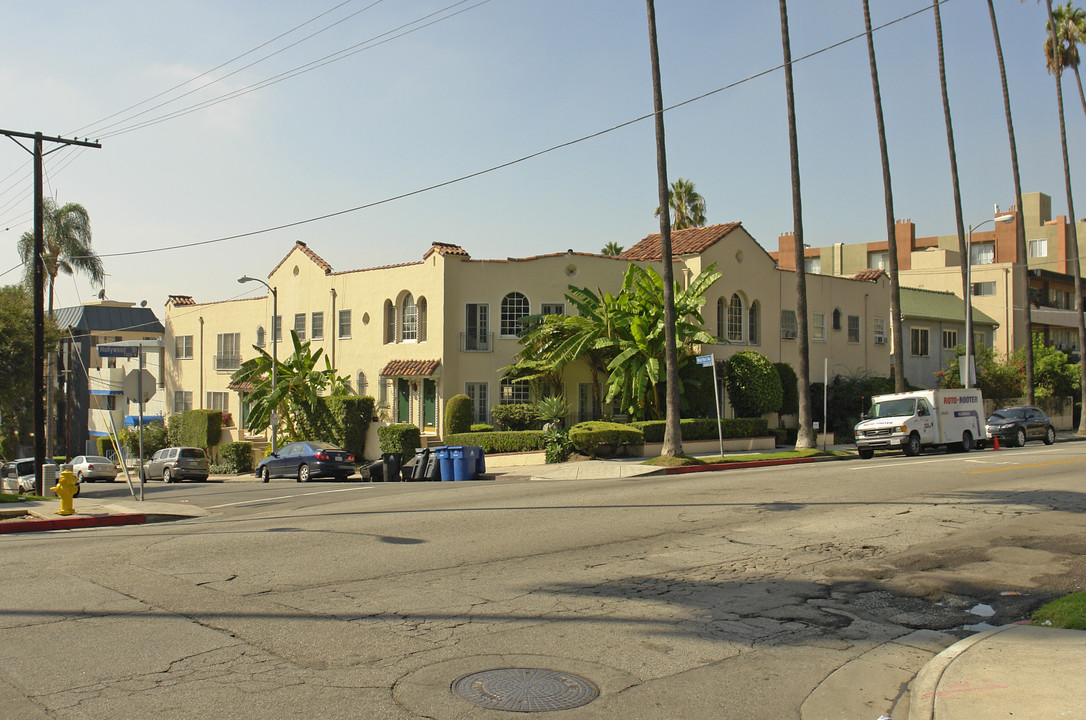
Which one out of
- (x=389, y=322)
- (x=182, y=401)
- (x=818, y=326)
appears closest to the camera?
(x=389, y=322)

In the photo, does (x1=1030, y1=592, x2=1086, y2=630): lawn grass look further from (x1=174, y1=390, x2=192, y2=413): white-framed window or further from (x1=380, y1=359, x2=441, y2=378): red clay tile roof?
(x1=174, y1=390, x2=192, y2=413): white-framed window

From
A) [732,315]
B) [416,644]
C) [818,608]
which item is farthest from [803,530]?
[732,315]

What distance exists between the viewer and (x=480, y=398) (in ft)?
112

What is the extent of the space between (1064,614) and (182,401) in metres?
48.9

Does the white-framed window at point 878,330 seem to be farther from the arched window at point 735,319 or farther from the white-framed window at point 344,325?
the white-framed window at point 344,325

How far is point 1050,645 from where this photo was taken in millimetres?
6820

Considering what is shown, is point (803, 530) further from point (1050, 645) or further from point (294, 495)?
point (294, 495)

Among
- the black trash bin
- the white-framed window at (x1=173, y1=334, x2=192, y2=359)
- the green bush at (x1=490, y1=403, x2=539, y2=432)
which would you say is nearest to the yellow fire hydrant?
the black trash bin

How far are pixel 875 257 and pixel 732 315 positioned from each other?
41881 millimetres

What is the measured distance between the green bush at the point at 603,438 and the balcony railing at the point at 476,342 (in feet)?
23.3

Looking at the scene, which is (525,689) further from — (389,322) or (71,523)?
(389,322)

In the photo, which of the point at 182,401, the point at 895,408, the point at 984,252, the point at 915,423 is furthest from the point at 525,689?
the point at 984,252

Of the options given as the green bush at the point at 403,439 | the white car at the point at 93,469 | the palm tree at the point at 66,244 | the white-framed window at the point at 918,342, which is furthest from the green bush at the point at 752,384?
the palm tree at the point at 66,244

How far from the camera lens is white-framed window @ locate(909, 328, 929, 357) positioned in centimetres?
4590
